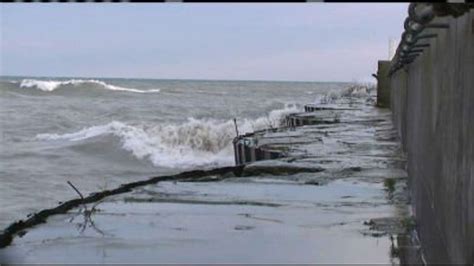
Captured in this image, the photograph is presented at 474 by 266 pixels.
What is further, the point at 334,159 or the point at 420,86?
the point at 334,159

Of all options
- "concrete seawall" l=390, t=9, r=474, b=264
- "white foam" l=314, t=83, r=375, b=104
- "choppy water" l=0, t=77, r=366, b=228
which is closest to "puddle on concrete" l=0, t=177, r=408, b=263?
"concrete seawall" l=390, t=9, r=474, b=264

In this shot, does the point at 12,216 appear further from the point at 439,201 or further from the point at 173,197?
the point at 439,201

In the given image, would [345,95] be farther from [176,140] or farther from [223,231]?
[223,231]

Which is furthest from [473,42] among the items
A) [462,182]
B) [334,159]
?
[334,159]

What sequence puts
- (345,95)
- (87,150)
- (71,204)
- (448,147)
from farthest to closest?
(345,95), (87,150), (71,204), (448,147)

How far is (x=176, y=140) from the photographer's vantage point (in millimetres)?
25203

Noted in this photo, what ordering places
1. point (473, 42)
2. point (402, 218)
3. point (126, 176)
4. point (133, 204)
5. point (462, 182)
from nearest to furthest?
point (473, 42), point (462, 182), point (402, 218), point (133, 204), point (126, 176)

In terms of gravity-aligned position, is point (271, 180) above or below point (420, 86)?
below

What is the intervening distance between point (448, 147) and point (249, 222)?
2237mm

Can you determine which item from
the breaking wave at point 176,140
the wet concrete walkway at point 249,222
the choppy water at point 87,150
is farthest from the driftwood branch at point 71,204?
the breaking wave at point 176,140

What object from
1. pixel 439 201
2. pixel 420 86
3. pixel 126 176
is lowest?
pixel 126 176

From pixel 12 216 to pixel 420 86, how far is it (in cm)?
599

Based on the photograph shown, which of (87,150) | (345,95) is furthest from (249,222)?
(345,95)

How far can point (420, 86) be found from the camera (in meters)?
7.19
